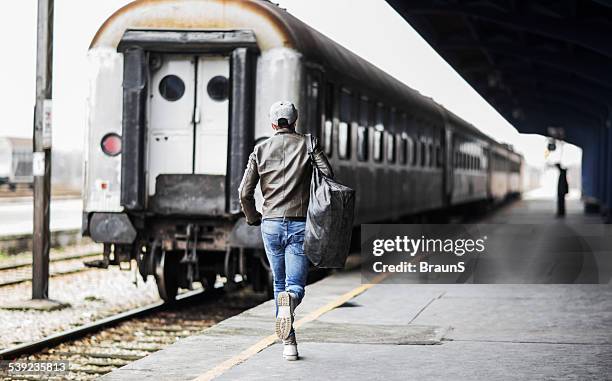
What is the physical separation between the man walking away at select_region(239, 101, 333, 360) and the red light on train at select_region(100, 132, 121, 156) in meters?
4.16

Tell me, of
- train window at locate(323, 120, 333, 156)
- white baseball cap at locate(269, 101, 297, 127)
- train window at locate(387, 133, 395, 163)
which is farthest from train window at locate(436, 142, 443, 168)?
white baseball cap at locate(269, 101, 297, 127)

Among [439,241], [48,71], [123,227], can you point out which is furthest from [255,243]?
[439,241]

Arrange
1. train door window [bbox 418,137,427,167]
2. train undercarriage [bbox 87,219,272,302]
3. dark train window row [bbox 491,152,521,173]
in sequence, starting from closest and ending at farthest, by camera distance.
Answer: train undercarriage [bbox 87,219,272,302], train door window [bbox 418,137,427,167], dark train window row [bbox 491,152,521,173]

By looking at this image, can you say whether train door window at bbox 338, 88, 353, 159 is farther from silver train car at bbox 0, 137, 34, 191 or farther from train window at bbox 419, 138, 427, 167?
silver train car at bbox 0, 137, 34, 191

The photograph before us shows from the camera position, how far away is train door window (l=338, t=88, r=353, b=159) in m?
12.0

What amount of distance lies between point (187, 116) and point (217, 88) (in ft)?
1.35

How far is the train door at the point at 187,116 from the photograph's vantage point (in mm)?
10117

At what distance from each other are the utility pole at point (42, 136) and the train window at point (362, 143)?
3984mm

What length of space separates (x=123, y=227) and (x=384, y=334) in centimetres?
361

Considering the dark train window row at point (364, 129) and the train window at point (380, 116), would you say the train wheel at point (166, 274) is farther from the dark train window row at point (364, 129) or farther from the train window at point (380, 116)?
the train window at point (380, 116)

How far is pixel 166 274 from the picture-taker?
10.6m

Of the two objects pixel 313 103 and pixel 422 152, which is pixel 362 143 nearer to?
pixel 313 103

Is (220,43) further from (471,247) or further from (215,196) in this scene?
(471,247)

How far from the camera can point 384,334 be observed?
7.52m
